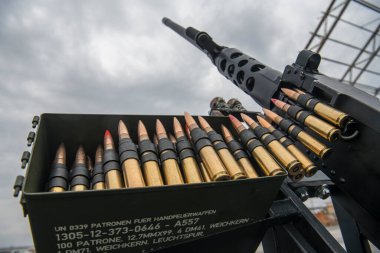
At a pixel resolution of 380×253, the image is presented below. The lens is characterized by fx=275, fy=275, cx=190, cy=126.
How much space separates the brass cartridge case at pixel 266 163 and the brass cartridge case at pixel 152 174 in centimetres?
84

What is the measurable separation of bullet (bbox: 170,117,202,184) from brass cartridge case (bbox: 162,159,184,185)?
83 millimetres

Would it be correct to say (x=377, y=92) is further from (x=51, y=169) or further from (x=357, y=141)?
(x=51, y=169)

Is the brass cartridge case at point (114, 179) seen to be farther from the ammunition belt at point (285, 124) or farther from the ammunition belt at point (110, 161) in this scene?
the ammunition belt at point (285, 124)

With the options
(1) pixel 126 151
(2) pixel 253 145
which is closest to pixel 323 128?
(2) pixel 253 145

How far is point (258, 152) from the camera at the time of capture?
7.84 feet

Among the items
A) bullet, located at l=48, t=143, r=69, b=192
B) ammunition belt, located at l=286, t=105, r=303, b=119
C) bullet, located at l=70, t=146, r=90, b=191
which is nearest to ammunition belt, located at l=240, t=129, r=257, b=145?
ammunition belt, located at l=286, t=105, r=303, b=119

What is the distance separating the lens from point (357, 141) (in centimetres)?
255

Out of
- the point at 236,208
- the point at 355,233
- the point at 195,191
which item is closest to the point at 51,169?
the point at 195,191

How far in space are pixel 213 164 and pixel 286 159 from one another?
732 mm

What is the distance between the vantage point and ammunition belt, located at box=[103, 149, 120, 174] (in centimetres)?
196

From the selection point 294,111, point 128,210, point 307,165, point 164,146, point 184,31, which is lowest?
point 128,210

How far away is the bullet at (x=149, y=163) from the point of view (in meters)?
1.88

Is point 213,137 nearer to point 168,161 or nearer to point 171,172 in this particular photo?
point 168,161

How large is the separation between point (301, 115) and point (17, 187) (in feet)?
9.07
